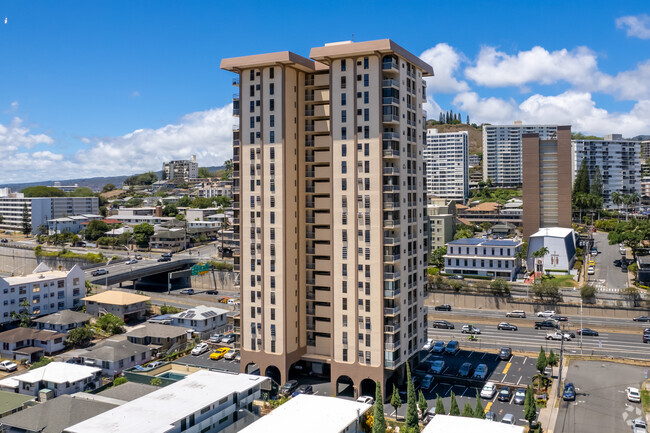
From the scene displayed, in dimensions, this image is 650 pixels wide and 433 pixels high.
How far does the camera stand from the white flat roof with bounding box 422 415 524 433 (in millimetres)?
Result: 39438

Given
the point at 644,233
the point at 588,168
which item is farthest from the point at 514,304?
the point at 588,168

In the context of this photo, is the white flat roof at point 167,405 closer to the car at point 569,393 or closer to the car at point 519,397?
the car at point 519,397

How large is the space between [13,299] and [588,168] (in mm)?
170189

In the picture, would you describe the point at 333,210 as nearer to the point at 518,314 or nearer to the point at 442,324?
the point at 442,324

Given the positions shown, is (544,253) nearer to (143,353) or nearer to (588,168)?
(143,353)

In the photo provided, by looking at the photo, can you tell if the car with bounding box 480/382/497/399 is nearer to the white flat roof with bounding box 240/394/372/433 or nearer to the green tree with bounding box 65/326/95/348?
the white flat roof with bounding box 240/394/372/433

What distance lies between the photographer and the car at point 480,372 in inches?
2327

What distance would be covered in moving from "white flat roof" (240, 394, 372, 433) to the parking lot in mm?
17599

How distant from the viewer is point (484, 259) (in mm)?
103625

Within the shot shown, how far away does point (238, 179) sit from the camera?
62.1m

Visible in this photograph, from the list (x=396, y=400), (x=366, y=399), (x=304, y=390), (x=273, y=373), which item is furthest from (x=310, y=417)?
(x=273, y=373)

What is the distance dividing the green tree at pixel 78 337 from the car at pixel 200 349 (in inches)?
613

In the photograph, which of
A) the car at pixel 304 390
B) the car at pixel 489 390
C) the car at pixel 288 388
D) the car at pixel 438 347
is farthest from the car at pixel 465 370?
the car at pixel 288 388

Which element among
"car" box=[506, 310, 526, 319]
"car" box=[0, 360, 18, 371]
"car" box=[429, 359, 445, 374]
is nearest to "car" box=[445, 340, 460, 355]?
"car" box=[429, 359, 445, 374]
